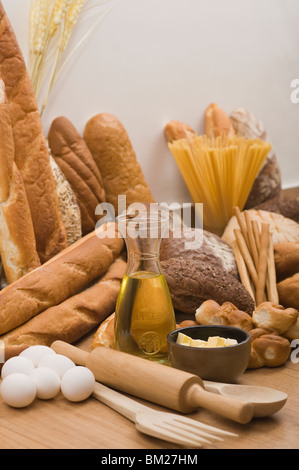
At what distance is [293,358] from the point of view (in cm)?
92

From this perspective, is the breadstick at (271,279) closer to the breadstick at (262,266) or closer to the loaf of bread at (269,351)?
the breadstick at (262,266)

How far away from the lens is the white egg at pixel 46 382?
2.52ft

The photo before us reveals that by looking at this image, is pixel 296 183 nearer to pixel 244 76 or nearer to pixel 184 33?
pixel 244 76

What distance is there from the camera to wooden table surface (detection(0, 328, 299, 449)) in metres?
0.67

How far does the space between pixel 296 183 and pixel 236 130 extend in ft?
1.47

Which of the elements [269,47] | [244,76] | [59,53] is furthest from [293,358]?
[269,47]

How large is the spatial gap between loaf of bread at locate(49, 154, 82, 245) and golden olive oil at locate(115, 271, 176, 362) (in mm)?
437

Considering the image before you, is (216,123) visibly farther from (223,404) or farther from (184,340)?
(223,404)

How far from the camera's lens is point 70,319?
986mm

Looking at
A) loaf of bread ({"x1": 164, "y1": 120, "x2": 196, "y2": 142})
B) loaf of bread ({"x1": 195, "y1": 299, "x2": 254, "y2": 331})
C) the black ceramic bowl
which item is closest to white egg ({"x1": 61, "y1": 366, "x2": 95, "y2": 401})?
the black ceramic bowl

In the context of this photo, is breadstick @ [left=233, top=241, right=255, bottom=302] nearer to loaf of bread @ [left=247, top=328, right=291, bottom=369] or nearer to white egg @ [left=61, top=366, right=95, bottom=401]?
loaf of bread @ [left=247, top=328, right=291, bottom=369]

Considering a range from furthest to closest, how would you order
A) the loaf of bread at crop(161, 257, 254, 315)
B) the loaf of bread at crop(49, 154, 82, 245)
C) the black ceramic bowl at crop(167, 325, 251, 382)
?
the loaf of bread at crop(49, 154, 82, 245)
the loaf of bread at crop(161, 257, 254, 315)
the black ceramic bowl at crop(167, 325, 251, 382)

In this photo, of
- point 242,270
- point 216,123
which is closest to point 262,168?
point 216,123

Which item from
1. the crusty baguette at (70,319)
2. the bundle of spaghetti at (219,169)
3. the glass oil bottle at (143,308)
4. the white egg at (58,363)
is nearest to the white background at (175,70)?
the bundle of spaghetti at (219,169)
